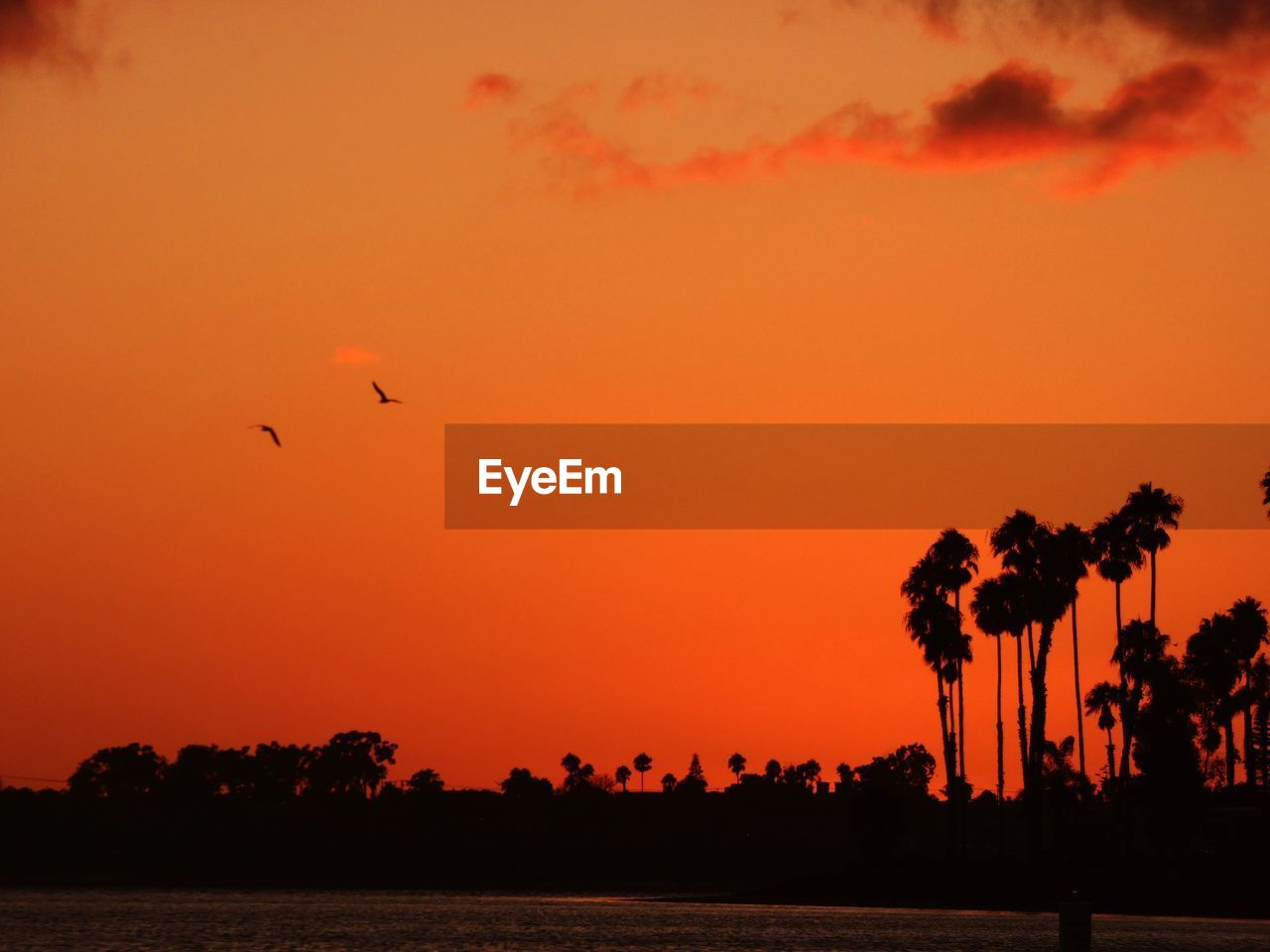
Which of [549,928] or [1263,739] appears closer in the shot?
[549,928]

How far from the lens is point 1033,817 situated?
108 m

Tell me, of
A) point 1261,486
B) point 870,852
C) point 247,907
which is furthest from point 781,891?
point 1261,486

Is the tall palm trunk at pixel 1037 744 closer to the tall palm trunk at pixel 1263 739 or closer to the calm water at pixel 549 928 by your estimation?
the calm water at pixel 549 928

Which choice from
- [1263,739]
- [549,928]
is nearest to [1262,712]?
[1263,739]

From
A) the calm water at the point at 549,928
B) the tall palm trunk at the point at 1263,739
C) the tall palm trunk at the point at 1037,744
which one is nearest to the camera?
the calm water at the point at 549,928

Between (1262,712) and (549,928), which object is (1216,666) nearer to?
(1262,712)

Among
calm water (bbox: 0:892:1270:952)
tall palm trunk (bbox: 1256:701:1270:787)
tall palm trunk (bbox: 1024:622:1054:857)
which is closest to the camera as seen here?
calm water (bbox: 0:892:1270:952)

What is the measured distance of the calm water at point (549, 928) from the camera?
297ft

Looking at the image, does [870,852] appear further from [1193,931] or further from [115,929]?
[115,929]

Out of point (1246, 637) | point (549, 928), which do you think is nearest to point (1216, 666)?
point (1246, 637)

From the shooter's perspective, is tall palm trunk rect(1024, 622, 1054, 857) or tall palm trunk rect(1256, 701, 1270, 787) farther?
tall palm trunk rect(1256, 701, 1270, 787)

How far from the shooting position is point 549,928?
363 feet

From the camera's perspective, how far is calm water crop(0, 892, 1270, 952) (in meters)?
90.6

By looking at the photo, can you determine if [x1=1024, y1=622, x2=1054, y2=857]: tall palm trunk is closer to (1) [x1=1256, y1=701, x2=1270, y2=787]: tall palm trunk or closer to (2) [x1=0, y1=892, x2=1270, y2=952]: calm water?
(2) [x1=0, y1=892, x2=1270, y2=952]: calm water
